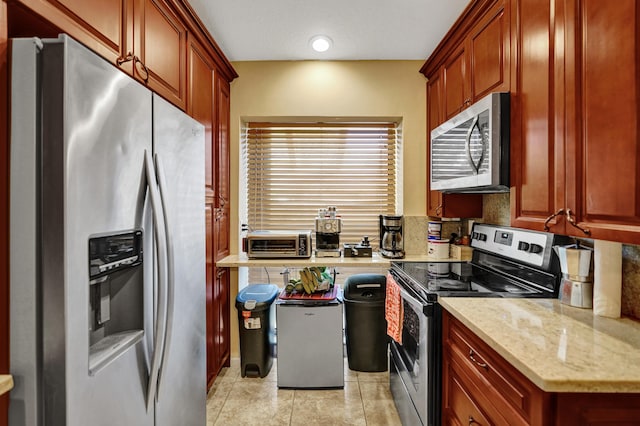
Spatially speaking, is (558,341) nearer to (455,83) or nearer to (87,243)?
(87,243)

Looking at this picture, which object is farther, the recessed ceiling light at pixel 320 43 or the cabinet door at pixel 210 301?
the recessed ceiling light at pixel 320 43

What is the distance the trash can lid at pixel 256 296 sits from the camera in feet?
7.90

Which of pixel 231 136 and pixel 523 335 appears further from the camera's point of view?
pixel 231 136

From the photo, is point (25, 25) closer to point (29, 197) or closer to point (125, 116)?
point (125, 116)

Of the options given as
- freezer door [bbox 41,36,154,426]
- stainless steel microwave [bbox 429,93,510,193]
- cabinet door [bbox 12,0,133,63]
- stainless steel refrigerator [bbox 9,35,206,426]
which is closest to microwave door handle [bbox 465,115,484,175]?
stainless steel microwave [bbox 429,93,510,193]

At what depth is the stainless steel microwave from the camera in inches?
60.5

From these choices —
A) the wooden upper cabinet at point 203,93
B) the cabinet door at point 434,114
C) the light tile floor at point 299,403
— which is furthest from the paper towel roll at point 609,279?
the wooden upper cabinet at point 203,93

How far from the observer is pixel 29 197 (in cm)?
78

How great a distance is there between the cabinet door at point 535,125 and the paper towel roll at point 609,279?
0.20 metres

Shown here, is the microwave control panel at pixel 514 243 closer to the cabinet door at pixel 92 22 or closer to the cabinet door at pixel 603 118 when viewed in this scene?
the cabinet door at pixel 603 118

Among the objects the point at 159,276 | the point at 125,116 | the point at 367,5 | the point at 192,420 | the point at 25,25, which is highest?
the point at 367,5

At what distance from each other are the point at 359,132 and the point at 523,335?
2.23 metres

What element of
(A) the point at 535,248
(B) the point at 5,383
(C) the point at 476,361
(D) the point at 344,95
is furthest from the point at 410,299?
(D) the point at 344,95

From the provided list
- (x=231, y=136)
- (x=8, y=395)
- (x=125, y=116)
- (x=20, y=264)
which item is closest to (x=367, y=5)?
(x=231, y=136)
